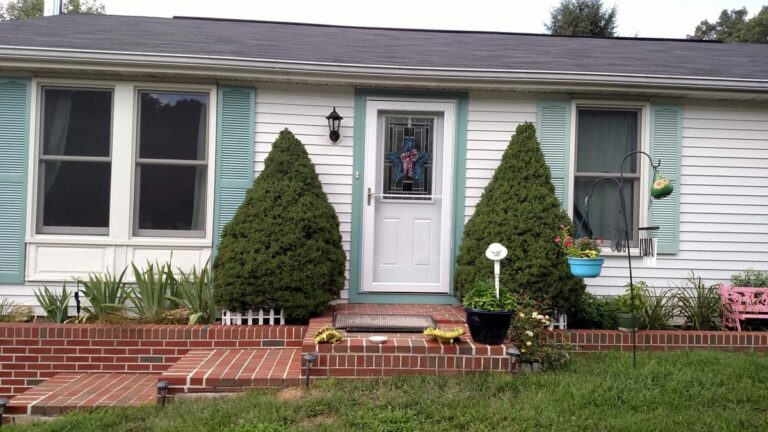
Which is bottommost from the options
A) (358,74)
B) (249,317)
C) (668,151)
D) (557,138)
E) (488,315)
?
(249,317)

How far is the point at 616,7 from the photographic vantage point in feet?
87.5

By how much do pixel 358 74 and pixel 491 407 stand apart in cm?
342

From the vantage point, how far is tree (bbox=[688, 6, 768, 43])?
29.4 metres

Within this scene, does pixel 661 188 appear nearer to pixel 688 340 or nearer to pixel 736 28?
pixel 688 340

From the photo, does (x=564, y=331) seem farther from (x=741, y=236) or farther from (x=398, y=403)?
(x=741, y=236)

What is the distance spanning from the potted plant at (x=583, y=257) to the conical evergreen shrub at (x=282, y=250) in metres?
2.07

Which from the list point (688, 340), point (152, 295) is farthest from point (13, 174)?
point (688, 340)

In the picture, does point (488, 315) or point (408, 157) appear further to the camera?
point (408, 157)

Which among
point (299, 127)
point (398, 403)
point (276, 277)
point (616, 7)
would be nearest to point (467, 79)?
point (299, 127)

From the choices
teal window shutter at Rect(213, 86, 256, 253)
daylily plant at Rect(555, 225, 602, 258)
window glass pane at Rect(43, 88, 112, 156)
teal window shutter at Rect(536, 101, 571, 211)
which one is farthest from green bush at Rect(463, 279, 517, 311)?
window glass pane at Rect(43, 88, 112, 156)

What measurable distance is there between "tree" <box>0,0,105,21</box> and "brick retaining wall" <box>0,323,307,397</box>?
24.8m

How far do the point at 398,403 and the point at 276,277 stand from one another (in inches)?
71.5

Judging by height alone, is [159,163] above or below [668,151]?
below

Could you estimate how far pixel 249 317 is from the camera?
5.19 metres
